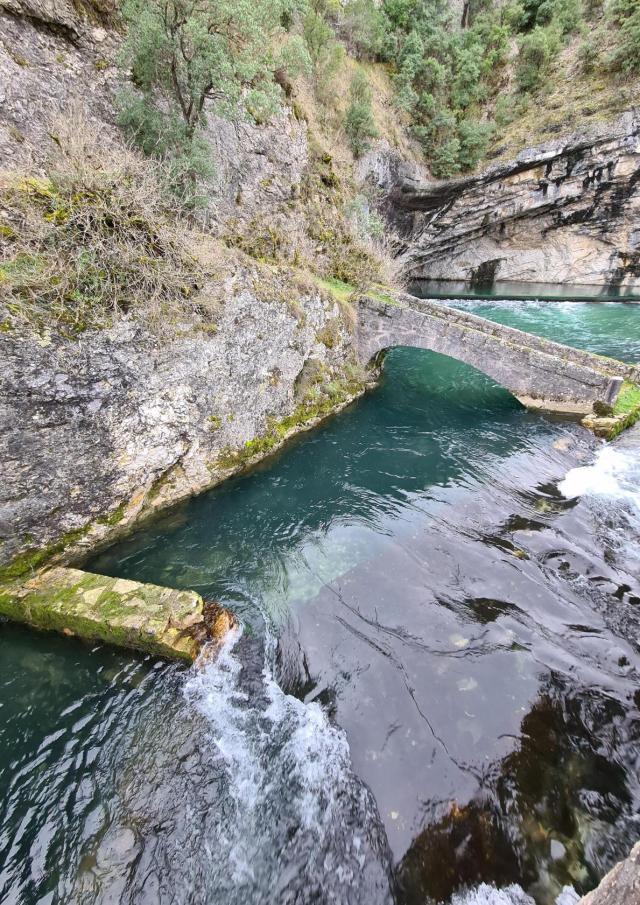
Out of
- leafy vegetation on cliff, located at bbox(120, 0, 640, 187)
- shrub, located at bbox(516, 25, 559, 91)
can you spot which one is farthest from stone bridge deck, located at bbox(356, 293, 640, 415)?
shrub, located at bbox(516, 25, 559, 91)

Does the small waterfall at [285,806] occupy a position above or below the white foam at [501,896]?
below

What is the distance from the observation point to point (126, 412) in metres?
7.12

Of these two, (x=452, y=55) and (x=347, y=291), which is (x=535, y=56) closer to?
(x=452, y=55)

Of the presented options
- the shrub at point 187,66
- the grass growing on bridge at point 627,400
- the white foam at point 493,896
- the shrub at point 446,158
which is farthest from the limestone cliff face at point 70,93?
the shrub at point 446,158

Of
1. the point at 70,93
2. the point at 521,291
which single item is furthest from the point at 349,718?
the point at 521,291

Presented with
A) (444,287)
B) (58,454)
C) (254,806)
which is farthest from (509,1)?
(254,806)

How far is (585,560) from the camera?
645cm

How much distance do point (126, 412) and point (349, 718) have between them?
627 cm

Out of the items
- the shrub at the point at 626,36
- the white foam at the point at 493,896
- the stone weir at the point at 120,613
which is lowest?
the white foam at the point at 493,896

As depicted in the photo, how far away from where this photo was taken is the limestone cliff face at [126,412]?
5887mm

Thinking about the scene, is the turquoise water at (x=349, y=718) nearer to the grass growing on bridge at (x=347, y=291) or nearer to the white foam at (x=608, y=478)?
the white foam at (x=608, y=478)

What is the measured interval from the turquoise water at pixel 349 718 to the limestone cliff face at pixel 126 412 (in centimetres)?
100

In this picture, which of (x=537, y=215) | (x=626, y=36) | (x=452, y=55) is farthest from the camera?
(x=537, y=215)

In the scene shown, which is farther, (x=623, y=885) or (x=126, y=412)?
(x=126, y=412)
